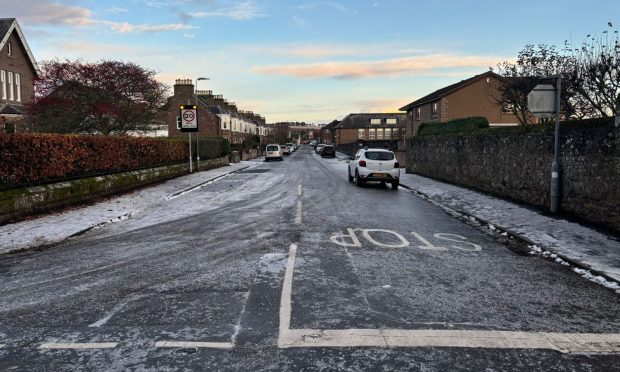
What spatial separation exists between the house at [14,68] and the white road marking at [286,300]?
35.5 meters

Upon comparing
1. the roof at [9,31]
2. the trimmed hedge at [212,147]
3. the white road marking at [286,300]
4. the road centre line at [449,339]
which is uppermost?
the roof at [9,31]

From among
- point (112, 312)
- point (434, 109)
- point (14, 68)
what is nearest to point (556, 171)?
point (112, 312)

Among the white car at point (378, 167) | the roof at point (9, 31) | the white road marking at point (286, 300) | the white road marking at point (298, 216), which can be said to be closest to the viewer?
the white road marking at point (286, 300)

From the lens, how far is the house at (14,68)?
121 ft

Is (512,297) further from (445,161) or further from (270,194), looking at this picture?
(445,161)

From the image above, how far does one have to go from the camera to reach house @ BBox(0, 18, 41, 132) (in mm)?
36781

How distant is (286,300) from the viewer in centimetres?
509

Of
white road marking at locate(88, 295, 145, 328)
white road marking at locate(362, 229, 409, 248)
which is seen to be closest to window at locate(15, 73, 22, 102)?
white road marking at locate(362, 229, 409, 248)

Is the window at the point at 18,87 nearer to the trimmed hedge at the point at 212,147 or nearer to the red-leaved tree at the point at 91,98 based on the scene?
the red-leaved tree at the point at 91,98

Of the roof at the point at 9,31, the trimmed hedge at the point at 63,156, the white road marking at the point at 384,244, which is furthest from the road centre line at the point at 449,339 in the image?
the roof at the point at 9,31

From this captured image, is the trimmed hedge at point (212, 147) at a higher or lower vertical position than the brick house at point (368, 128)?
lower

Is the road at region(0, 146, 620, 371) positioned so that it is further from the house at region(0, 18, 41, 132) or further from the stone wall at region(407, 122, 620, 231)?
the house at region(0, 18, 41, 132)

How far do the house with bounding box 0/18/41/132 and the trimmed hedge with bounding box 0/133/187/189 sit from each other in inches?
832

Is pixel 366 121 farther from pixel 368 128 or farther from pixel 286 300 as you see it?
pixel 286 300
